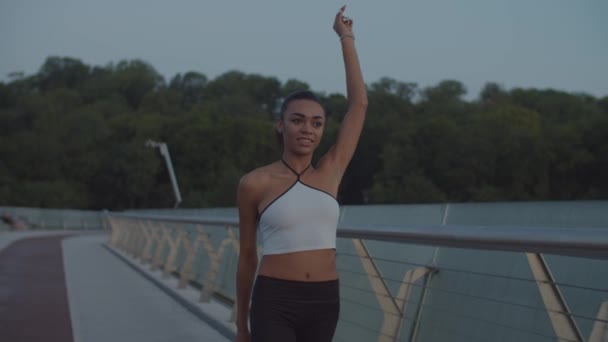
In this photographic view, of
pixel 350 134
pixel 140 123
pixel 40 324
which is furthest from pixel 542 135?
pixel 350 134

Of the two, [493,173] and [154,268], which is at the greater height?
[493,173]

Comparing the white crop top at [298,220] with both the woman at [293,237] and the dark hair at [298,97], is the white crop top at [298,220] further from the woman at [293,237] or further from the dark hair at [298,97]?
the dark hair at [298,97]

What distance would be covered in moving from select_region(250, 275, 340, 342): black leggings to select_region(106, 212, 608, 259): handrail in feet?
2.61

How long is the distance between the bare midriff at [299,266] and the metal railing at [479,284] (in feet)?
2.61

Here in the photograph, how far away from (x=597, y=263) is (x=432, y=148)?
227ft

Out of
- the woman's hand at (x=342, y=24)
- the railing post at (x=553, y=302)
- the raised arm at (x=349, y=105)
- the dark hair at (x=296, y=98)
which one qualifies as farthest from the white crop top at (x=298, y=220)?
the railing post at (x=553, y=302)

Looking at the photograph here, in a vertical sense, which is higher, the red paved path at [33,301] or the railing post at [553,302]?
the railing post at [553,302]

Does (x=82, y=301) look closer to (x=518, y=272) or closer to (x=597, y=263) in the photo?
(x=518, y=272)

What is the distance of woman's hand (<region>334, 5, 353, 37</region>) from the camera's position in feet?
11.4

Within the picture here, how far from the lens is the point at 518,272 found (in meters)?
4.95

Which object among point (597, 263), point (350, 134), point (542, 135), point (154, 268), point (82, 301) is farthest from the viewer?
point (542, 135)

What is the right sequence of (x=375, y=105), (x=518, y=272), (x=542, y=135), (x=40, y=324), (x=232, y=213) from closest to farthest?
(x=518, y=272) → (x=40, y=324) → (x=232, y=213) → (x=542, y=135) → (x=375, y=105)

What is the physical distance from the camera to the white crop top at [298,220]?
304 centimetres

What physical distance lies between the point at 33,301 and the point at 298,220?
9.95 meters
